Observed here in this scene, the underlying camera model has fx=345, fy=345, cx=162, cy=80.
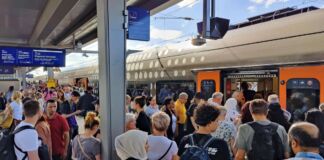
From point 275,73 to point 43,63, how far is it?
289 inches

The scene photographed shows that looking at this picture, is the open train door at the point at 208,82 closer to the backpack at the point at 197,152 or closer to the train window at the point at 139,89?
the train window at the point at 139,89

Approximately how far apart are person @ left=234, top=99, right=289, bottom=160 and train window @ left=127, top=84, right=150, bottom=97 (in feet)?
26.1

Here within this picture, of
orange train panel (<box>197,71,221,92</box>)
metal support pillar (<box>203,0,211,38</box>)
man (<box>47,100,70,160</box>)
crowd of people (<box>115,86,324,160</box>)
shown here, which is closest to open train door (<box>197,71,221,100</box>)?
orange train panel (<box>197,71,221,92</box>)

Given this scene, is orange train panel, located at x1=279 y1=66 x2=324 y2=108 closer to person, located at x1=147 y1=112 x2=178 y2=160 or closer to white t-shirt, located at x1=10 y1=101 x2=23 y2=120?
person, located at x1=147 y1=112 x2=178 y2=160

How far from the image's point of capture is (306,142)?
2.21 meters

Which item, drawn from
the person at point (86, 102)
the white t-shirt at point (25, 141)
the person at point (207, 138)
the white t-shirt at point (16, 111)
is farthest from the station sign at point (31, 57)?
the person at point (207, 138)

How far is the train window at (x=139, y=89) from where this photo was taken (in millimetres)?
11664

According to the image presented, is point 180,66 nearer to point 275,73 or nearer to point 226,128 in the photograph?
point 275,73

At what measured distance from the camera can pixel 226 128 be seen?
4.35 meters

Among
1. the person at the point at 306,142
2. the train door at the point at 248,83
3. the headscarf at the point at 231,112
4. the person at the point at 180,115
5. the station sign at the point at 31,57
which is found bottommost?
the person at the point at 180,115

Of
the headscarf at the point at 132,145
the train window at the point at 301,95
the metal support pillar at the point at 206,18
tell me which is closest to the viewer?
the headscarf at the point at 132,145

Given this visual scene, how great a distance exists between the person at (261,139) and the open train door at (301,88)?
211 centimetres

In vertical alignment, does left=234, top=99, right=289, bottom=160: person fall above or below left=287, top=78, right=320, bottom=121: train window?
below

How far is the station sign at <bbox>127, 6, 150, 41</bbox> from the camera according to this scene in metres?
4.05
